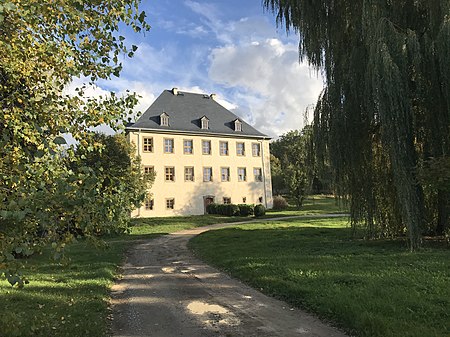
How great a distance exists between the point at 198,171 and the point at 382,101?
3033 cm

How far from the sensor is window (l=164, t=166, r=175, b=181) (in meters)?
38.4

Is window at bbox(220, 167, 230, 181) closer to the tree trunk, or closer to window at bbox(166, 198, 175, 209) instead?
window at bbox(166, 198, 175, 209)

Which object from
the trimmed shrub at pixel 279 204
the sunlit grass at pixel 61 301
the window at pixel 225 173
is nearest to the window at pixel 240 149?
the window at pixel 225 173

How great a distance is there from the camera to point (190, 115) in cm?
4153

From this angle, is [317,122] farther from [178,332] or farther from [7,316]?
[7,316]

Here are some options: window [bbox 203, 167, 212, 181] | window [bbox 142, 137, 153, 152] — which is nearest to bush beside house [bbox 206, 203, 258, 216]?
window [bbox 203, 167, 212, 181]

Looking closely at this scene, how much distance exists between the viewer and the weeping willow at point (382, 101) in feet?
35.0

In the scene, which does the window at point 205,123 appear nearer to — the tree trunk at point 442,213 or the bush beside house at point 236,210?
the bush beside house at point 236,210

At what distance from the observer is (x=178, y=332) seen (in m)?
5.63

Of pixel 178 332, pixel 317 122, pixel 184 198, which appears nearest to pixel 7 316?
pixel 178 332

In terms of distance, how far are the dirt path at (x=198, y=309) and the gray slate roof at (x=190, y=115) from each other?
28.6m

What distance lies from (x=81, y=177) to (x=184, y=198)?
36096 millimetres

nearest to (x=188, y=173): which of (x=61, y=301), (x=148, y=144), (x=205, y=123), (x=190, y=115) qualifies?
(x=148, y=144)

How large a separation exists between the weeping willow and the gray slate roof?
25.5 metres
